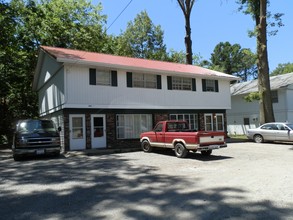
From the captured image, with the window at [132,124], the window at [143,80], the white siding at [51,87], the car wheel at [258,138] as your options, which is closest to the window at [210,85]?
the window at [143,80]

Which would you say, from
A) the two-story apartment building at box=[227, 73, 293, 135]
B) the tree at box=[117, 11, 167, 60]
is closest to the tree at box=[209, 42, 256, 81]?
the tree at box=[117, 11, 167, 60]

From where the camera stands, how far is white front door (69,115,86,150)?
681 inches

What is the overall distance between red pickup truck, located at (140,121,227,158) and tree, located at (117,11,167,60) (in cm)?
3136

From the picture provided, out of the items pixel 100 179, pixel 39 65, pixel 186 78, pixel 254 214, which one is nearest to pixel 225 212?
pixel 254 214

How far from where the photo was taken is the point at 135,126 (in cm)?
1984

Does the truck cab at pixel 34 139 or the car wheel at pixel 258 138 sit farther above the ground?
the truck cab at pixel 34 139

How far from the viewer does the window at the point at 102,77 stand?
18062 mm

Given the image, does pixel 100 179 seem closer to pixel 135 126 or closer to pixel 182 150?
pixel 182 150

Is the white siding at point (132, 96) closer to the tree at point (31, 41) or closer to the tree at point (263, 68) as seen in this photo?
the tree at point (263, 68)

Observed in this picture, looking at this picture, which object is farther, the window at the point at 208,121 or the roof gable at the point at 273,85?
the roof gable at the point at 273,85

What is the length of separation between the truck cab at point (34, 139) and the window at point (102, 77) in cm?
→ 429

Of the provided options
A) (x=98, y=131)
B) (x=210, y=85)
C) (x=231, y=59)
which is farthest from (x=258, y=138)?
(x=231, y=59)

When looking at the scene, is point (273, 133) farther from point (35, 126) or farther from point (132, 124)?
point (35, 126)

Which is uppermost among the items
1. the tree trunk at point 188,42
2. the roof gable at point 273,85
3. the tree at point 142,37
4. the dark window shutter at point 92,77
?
the tree at point 142,37
